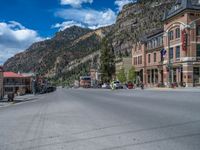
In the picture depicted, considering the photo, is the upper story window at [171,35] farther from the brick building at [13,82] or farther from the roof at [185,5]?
the brick building at [13,82]

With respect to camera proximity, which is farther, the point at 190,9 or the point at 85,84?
the point at 85,84

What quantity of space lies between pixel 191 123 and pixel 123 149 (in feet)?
14.8

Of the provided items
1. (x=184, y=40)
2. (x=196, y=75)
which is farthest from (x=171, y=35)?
(x=196, y=75)

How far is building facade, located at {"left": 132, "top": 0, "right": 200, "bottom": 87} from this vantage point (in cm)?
6291

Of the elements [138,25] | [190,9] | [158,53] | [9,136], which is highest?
[138,25]

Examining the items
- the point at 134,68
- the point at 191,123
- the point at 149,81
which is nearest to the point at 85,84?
the point at 134,68

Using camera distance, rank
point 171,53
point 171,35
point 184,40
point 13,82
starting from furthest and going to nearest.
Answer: point 13,82, point 171,35, point 171,53, point 184,40

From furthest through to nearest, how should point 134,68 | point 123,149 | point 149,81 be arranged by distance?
1. point 134,68
2. point 149,81
3. point 123,149

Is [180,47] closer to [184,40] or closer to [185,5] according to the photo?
[184,40]

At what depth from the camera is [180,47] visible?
6569 centimetres

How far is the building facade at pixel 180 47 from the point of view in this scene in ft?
206

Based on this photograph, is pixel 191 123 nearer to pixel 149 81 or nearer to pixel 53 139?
pixel 53 139

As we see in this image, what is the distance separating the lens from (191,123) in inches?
460

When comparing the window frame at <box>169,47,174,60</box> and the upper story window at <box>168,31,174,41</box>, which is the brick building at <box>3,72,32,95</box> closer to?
the upper story window at <box>168,31,174,41</box>
